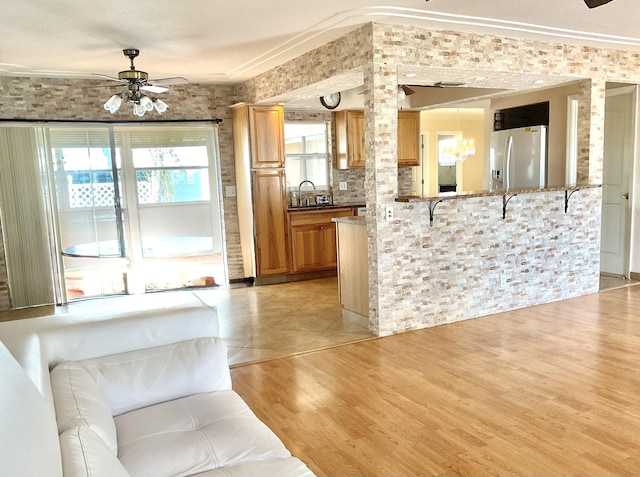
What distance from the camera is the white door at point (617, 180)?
6051mm

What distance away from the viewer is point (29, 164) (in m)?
5.62

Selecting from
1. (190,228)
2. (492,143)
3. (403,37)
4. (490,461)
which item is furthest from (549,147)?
(490,461)

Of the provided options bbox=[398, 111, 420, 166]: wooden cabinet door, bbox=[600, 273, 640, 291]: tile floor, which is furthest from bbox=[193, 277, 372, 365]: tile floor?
bbox=[600, 273, 640, 291]: tile floor

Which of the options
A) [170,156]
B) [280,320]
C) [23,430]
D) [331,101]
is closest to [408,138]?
[331,101]

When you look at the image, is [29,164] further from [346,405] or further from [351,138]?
[346,405]

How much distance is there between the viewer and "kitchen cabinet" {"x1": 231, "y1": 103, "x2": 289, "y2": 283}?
6.23 meters

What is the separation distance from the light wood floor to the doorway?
3096 mm

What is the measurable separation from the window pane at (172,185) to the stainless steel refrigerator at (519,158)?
384 centimetres

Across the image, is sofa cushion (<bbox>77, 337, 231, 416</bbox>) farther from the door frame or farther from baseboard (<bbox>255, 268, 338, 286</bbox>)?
the door frame

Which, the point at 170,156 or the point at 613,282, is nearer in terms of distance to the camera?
the point at 613,282

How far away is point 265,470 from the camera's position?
168 centimetres

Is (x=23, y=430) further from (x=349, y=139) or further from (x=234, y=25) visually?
(x=349, y=139)

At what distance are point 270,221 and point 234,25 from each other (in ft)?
9.20

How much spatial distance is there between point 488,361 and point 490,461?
52.6 inches
